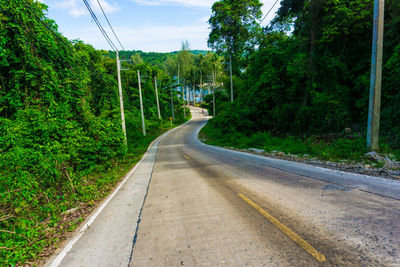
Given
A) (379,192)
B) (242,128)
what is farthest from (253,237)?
(242,128)

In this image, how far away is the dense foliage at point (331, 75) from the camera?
10727 millimetres

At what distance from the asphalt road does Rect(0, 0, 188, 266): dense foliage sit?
1633mm

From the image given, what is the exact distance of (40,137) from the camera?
8523mm

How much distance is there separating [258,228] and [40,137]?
9.65m

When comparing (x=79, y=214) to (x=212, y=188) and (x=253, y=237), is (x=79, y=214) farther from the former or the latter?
(x=253, y=237)

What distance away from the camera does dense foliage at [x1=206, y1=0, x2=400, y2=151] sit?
1073 centimetres

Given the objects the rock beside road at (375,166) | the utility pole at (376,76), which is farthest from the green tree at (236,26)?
the rock beside road at (375,166)

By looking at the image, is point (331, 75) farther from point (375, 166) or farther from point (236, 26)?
point (236, 26)

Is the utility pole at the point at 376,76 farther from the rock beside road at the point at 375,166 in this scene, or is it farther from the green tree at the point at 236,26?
the green tree at the point at 236,26

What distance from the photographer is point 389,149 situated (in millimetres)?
8625

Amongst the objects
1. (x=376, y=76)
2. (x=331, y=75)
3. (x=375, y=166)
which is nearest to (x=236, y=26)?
(x=331, y=75)

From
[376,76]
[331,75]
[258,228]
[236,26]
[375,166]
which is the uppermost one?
[236,26]

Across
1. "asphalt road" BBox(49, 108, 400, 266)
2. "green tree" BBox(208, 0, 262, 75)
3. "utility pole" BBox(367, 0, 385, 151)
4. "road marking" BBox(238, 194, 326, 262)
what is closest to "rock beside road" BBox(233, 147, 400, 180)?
"utility pole" BBox(367, 0, 385, 151)

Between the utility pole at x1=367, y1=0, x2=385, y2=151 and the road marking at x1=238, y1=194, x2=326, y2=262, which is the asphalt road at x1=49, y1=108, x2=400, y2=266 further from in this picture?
the utility pole at x1=367, y1=0, x2=385, y2=151
